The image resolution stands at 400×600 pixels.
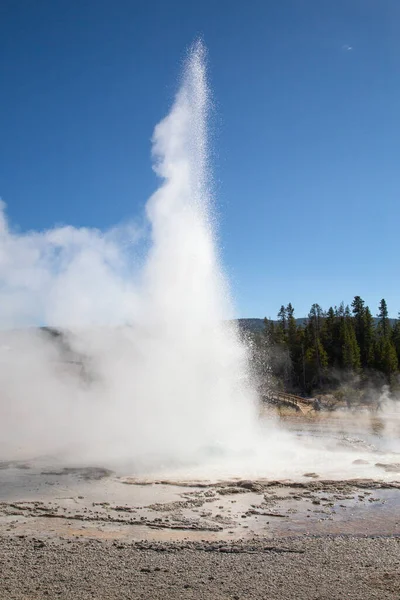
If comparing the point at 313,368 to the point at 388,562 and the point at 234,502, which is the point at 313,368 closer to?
the point at 234,502

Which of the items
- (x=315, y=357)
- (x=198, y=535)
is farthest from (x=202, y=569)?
(x=315, y=357)

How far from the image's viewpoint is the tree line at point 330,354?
1868 inches

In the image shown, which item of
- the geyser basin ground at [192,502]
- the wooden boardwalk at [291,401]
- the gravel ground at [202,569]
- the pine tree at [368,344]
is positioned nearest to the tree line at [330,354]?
the pine tree at [368,344]

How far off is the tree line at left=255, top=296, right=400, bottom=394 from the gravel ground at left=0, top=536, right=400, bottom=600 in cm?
3629

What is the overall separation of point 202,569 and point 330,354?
49541 millimetres

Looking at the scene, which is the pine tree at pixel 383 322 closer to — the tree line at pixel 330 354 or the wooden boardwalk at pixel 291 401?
the tree line at pixel 330 354

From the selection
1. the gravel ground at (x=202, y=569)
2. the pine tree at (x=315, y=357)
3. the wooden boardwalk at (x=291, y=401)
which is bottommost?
the gravel ground at (x=202, y=569)

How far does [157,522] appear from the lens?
10.6m

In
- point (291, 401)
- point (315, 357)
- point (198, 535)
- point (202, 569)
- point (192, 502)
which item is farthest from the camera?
point (315, 357)

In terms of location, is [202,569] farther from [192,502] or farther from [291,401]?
[291,401]

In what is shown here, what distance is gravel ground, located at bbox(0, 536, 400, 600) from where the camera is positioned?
713 cm

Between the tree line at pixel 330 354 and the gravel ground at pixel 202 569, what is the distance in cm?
3629

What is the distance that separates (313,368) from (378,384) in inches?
318

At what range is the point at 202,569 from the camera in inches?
313
